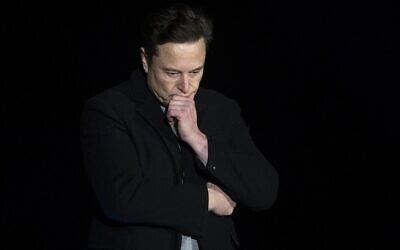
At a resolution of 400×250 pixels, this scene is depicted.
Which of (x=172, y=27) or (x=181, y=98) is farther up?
(x=172, y=27)

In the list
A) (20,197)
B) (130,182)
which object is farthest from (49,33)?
(130,182)

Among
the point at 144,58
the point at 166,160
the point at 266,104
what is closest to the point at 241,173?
the point at 166,160

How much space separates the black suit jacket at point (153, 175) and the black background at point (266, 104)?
97cm

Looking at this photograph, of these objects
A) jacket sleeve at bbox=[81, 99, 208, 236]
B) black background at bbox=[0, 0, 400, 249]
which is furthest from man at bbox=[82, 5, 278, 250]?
black background at bbox=[0, 0, 400, 249]

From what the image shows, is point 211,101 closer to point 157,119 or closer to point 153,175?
point 157,119

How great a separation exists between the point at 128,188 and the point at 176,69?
377mm

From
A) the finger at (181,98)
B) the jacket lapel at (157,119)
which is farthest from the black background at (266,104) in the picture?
the finger at (181,98)

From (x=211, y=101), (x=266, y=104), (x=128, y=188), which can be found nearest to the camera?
(x=128, y=188)

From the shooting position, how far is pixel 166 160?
2.33m

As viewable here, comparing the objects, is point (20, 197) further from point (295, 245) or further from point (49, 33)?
point (295, 245)

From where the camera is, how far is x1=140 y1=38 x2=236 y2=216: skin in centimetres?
224

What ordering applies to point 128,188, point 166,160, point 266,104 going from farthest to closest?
point 266,104 → point 166,160 → point 128,188

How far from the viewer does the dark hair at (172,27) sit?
223 cm

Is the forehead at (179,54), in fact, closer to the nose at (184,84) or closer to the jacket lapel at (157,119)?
the nose at (184,84)
